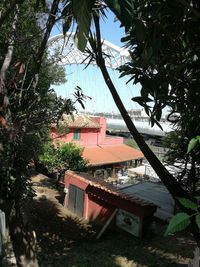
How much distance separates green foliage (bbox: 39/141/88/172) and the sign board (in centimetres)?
930

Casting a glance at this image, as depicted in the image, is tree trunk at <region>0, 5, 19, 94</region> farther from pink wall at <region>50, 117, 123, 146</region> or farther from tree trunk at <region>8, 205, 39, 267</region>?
pink wall at <region>50, 117, 123, 146</region>

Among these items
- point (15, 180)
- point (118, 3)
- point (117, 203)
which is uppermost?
point (118, 3)

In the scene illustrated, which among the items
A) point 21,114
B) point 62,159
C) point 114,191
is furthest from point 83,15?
point 62,159

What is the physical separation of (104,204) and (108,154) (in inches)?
583

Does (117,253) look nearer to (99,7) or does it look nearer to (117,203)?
(117,203)

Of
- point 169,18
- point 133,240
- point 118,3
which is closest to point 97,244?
point 133,240

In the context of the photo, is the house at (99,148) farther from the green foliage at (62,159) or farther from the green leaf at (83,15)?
the green leaf at (83,15)

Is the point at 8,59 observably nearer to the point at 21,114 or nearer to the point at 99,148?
the point at 21,114

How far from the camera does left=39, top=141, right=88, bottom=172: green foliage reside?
2372 centimetres

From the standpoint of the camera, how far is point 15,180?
639 centimetres

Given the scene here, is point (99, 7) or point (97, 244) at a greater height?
point (99, 7)

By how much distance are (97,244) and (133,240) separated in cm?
166

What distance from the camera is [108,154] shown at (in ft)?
101

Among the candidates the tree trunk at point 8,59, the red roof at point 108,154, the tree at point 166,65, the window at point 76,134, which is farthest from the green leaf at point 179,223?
the window at point 76,134
